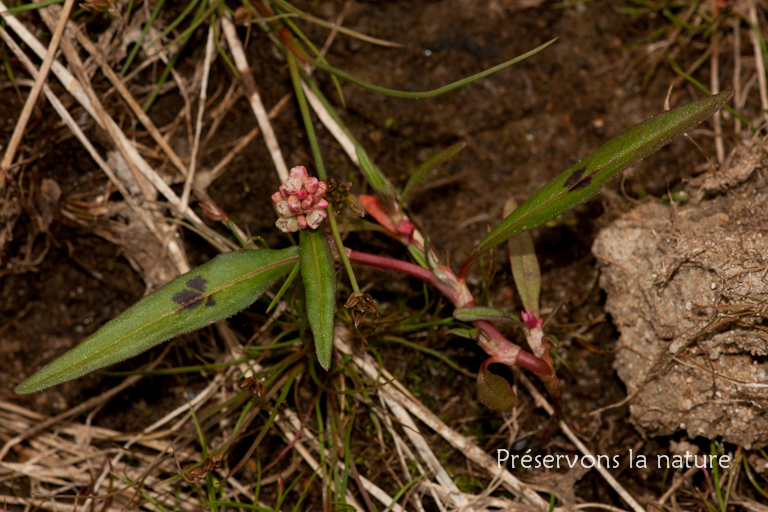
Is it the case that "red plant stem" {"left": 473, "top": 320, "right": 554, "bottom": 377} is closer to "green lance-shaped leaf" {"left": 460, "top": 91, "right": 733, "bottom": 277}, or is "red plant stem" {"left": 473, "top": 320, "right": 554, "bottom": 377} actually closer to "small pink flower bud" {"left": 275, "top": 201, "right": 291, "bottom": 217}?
"green lance-shaped leaf" {"left": 460, "top": 91, "right": 733, "bottom": 277}

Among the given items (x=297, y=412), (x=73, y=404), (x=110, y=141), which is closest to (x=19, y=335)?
(x=73, y=404)

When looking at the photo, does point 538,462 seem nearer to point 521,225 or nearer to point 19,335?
point 521,225

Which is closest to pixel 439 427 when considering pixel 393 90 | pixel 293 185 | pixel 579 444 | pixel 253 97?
pixel 579 444

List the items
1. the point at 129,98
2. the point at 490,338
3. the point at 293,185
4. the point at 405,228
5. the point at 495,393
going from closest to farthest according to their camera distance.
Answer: the point at 293,185, the point at 495,393, the point at 490,338, the point at 405,228, the point at 129,98

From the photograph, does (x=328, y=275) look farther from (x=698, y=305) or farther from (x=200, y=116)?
(x=698, y=305)

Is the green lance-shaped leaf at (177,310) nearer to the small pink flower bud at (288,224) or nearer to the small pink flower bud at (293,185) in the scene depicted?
the small pink flower bud at (288,224)

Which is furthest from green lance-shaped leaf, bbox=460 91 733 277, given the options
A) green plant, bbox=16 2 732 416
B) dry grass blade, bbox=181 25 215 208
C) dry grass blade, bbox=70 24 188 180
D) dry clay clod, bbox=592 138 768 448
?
dry grass blade, bbox=70 24 188 180
